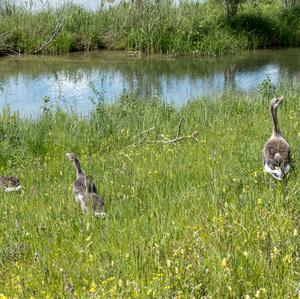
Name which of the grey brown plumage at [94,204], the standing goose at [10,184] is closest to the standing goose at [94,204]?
the grey brown plumage at [94,204]

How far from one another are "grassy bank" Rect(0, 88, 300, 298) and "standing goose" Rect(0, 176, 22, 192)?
0.38ft

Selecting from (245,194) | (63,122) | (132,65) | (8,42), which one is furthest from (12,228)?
(8,42)

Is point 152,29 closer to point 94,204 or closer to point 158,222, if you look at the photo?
point 94,204

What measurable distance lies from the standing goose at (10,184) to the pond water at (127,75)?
26.7ft

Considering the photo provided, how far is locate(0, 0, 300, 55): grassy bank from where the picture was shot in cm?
2900

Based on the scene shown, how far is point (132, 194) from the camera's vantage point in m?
6.69

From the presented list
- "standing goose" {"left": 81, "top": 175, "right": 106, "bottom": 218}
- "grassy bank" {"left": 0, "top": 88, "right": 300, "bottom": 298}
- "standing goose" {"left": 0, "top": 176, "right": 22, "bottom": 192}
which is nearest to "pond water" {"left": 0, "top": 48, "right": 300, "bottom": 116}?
"grassy bank" {"left": 0, "top": 88, "right": 300, "bottom": 298}

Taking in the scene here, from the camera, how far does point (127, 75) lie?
79.8 feet

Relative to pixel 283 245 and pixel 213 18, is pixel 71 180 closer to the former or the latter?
pixel 283 245

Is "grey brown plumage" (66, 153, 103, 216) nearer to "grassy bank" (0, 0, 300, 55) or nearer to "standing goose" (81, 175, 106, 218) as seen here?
"standing goose" (81, 175, 106, 218)

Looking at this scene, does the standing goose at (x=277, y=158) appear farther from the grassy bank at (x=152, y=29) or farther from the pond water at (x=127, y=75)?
the grassy bank at (x=152, y=29)

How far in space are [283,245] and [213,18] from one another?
27100mm

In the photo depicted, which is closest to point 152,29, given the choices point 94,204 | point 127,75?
point 127,75

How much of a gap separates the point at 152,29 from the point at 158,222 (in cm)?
2432
